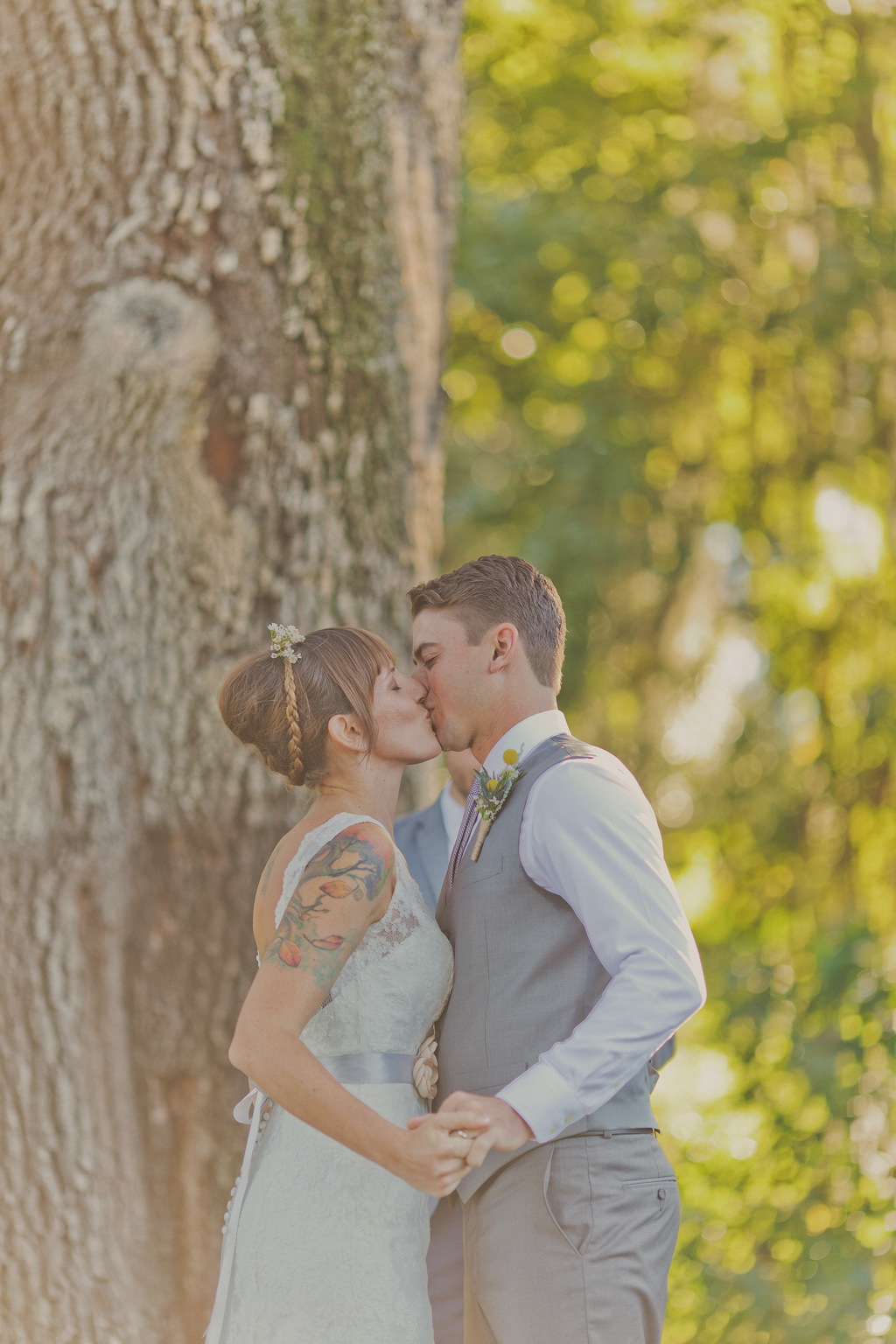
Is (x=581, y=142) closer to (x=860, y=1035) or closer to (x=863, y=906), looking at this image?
(x=863, y=906)

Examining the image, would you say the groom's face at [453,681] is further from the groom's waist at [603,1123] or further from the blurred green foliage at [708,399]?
the blurred green foliage at [708,399]

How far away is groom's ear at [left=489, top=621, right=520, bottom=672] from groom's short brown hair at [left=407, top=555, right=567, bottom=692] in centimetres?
2

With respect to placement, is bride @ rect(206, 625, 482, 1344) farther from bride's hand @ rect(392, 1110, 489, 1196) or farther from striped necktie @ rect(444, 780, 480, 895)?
striped necktie @ rect(444, 780, 480, 895)

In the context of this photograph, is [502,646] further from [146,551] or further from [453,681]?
[146,551]

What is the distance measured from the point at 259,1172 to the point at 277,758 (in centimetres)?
82

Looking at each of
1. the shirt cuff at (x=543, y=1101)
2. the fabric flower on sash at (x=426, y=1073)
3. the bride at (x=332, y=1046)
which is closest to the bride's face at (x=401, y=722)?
the bride at (x=332, y=1046)

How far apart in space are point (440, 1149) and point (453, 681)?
39.1 inches

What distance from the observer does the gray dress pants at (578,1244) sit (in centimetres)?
→ 252

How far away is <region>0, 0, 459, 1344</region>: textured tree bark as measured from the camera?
3645 mm

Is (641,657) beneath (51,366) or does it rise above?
beneath

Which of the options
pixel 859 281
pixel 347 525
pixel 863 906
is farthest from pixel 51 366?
pixel 859 281

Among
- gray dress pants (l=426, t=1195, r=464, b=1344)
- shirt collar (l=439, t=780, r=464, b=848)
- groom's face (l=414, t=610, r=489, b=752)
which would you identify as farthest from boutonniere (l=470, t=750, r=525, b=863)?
shirt collar (l=439, t=780, r=464, b=848)

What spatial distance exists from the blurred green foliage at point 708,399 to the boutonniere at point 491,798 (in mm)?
5375

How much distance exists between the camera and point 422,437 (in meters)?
4.35
